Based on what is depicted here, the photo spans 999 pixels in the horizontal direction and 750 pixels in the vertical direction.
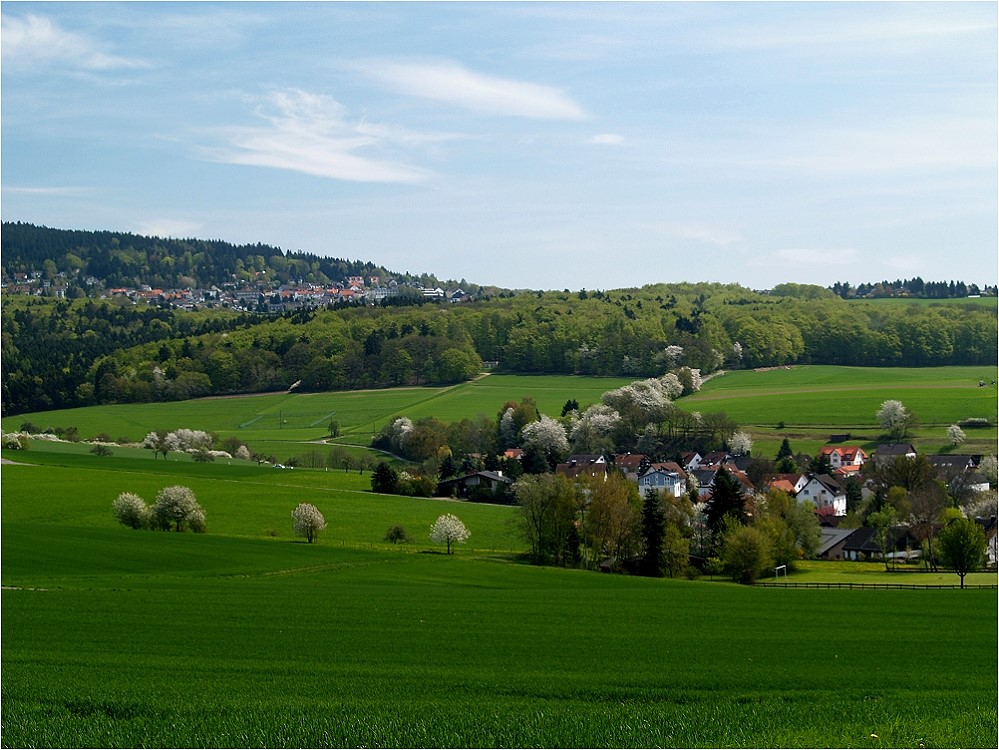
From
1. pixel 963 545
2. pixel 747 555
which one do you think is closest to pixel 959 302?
pixel 963 545

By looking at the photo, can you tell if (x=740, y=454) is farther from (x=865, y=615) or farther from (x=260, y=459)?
(x=865, y=615)

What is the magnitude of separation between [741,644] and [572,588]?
1507 cm

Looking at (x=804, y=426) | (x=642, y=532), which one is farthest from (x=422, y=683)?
(x=804, y=426)

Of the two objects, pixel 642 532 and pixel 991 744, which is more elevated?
pixel 991 744

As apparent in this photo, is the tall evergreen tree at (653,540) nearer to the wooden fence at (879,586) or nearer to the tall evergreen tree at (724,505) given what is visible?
the tall evergreen tree at (724,505)

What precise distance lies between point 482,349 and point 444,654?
123630 mm

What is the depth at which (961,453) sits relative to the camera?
84.2m

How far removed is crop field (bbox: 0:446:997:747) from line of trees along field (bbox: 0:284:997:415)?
82.2 metres

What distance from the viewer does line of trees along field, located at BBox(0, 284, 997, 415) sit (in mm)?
128500

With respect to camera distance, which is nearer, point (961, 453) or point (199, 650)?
point (199, 650)

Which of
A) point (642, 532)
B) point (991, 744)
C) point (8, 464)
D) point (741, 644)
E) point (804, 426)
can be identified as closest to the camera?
point (991, 744)

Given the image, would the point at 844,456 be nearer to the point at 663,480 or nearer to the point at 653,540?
the point at 663,480

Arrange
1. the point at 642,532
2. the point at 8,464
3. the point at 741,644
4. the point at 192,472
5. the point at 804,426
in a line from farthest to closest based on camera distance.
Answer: the point at 804,426
the point at 192,472
the point at 8,464
the point at 642,532
the point at 741,644

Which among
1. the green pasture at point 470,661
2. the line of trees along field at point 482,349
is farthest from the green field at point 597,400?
the green pasture at point 470,661
